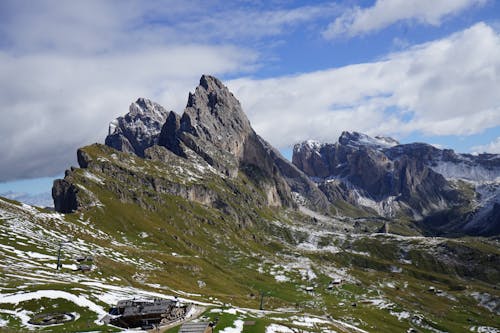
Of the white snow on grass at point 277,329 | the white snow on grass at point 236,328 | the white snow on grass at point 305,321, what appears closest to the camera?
the white snow on grass at point 236,328

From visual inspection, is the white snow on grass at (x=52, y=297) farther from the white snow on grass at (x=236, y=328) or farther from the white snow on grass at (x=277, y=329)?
the white snow on grass at (x=277, y=329)

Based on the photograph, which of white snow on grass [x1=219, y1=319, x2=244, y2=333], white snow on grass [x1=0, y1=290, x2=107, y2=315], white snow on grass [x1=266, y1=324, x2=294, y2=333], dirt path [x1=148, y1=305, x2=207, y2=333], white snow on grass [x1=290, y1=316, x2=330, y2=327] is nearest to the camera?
dirt path [x1=148, y1=305, x2=207, y2=333]

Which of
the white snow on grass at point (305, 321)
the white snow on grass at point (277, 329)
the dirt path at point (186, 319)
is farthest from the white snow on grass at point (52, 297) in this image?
the white snow on grass at point (305, 321)

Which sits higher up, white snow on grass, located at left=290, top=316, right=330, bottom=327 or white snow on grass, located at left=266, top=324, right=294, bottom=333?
white snow on grass, located at left=266, top=324, right=294, bottom=333

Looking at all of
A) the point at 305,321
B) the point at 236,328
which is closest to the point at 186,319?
the point at 236,328

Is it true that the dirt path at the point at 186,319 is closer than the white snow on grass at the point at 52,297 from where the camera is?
Yes

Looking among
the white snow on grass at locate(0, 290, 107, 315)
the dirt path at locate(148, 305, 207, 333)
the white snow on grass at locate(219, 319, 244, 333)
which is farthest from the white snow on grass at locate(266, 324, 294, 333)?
the white snow on grass at locate(0, 290, 107, 315)

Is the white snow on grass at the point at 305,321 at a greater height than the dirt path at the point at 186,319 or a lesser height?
lesser

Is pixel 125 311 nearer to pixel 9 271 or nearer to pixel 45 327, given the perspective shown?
pixel 45 327

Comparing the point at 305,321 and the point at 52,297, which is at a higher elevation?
the point at 52,297

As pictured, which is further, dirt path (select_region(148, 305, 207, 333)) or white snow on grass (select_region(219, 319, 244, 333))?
white snow on grass (select_region(219, 319, 244, 333))

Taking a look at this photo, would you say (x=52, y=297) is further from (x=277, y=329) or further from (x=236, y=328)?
(x=277, y=329)

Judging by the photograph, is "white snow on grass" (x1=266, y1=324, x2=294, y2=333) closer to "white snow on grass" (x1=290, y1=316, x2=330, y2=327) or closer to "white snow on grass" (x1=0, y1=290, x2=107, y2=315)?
"white snow on grass" (x1=290, y1=316, x2=330, y2=327)

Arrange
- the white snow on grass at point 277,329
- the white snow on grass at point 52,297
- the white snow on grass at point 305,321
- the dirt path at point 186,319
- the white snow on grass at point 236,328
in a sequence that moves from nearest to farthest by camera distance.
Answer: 1. the dirt path at point 186,319
2. the white snow on grass at point 52,297
3. the white snow on grass at point 236,328
4. the white snow on grass at point 277,329
5. the white snow on grass at point 305,321
